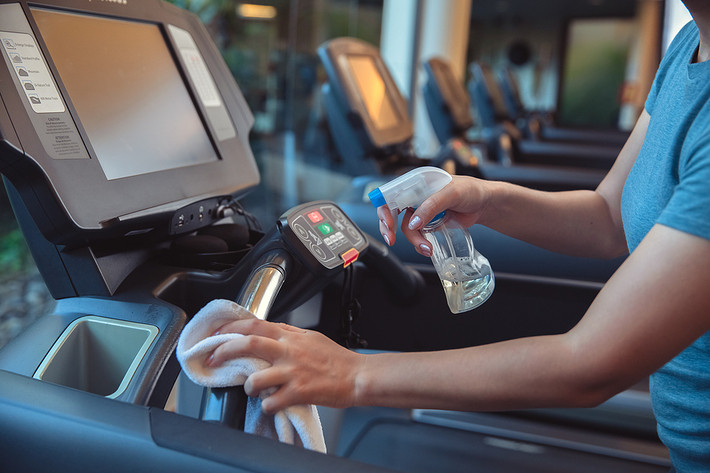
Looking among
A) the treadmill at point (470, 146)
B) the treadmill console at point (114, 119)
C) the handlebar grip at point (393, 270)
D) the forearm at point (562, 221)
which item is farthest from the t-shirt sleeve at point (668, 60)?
the treadmill at point (470, 146)

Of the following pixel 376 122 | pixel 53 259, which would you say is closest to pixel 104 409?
pixel 53 259

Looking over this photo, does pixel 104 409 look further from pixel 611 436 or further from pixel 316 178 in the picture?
pixel 316 178

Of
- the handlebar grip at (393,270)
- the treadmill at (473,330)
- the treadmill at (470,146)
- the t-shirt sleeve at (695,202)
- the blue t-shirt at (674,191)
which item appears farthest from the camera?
the treadmill at (470,146)

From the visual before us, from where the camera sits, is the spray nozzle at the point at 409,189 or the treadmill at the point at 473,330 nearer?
the spray nozzle at the point at 409,189

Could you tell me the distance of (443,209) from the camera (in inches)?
30.7

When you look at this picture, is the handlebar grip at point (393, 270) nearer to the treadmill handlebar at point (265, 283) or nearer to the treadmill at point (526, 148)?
the treadmill handlebar at point (265, 283)

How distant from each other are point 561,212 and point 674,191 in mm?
374

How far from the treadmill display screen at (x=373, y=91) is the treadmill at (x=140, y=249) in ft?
3.31

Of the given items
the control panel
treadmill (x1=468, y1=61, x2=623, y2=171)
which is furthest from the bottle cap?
treadmill (x1=468, y1=61, x2=623, y2=171)

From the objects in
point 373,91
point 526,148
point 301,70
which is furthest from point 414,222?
point 526,148

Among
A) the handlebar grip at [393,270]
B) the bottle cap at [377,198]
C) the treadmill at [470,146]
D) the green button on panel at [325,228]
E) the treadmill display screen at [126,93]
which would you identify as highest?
the treadmill display screen at [126,93]

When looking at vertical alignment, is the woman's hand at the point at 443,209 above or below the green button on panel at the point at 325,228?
above

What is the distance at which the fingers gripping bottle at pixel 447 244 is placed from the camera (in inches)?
30.1

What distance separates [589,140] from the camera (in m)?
5.26
